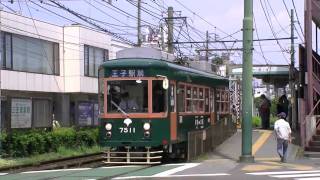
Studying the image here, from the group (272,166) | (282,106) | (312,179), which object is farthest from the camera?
(282,106)

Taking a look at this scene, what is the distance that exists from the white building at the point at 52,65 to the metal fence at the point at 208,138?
1036 centimetres

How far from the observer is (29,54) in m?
40.6

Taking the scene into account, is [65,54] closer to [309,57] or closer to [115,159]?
[309,57]

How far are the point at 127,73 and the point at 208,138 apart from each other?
5146mm

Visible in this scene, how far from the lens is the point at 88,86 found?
46.4m

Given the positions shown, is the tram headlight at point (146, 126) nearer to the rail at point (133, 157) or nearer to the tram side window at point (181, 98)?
the rail at point (133, 157)

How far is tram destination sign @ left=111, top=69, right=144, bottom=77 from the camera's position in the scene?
17.7 m

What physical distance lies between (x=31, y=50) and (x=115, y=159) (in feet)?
79.7

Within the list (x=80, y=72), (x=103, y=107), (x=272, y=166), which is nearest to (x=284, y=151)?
(x=272, y=166)

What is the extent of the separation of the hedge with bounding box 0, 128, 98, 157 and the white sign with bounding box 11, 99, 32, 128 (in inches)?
68.4

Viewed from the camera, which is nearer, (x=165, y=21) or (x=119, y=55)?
(x=119, y=55)

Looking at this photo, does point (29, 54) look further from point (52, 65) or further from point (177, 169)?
point (177, 169)

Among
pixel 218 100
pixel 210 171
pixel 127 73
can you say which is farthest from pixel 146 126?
pixel 218 100

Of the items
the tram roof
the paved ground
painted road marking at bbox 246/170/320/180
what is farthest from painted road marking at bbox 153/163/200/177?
the tram roof
